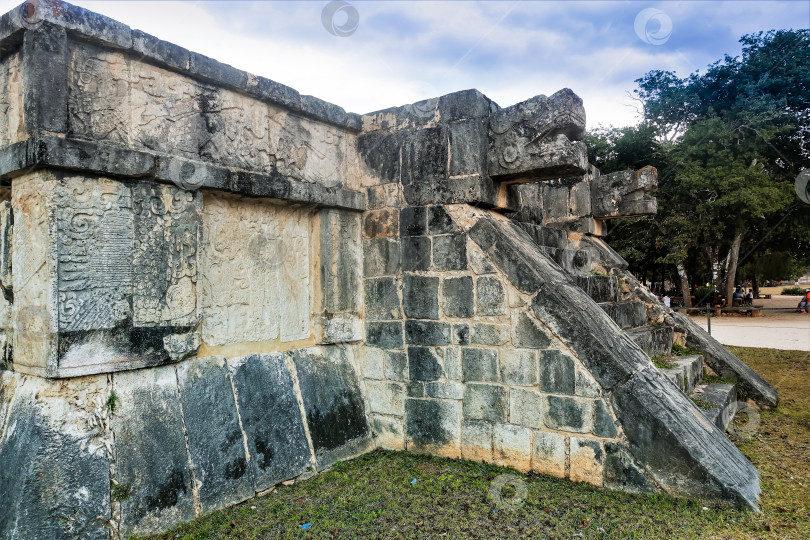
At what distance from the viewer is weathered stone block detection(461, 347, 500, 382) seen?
3.73 m

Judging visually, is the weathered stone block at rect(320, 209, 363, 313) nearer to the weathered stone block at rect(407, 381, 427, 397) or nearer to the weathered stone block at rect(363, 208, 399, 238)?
the weathered stone block at rect(363, 208, 399, 238)

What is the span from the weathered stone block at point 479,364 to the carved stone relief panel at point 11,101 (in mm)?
3065

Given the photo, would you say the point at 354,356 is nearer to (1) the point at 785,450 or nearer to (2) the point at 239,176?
(2) the point at 239,176

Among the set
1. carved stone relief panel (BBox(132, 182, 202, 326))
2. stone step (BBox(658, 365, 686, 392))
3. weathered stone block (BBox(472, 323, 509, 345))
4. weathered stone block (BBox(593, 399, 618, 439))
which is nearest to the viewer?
carved stone relief panel (BBox(132, 182, 202, 326))

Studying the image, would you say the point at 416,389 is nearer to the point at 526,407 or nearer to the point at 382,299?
the point at 382,299

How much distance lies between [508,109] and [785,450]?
3.67m

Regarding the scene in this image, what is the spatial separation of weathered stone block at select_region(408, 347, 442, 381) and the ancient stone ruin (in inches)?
0.7

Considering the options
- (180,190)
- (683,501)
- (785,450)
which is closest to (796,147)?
(785,450)

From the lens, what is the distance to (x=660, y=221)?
20.3m

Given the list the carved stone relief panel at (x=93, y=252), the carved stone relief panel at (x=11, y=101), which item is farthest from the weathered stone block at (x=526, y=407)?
the carved stone relief panel at (x=11, y=101)

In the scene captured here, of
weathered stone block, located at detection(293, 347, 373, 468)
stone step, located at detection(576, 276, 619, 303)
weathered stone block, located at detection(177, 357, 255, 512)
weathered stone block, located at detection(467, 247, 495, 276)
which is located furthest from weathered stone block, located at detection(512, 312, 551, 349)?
weathered stone block, located at detection(177, 357, 255, 512)

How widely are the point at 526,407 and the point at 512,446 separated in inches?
12.4

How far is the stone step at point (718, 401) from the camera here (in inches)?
179

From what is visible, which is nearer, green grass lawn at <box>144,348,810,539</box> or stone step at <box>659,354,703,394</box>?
green grass lawn at <box>144,348,810,539</box>
